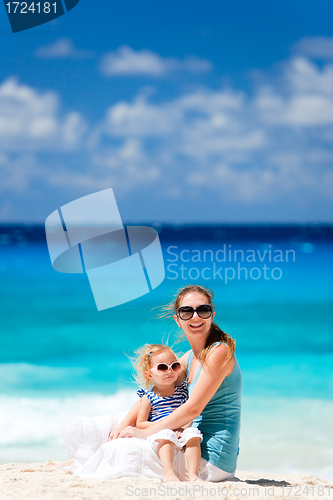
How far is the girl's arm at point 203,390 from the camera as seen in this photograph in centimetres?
219

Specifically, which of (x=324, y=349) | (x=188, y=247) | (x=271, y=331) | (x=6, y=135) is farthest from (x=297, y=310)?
(x=6, y=135)

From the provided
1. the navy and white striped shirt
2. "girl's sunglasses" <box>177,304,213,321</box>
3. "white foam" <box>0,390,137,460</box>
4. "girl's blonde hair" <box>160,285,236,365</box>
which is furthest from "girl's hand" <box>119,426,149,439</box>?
"white foam" <box>0,390,137,460</box>

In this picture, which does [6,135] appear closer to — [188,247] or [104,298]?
[188,247]

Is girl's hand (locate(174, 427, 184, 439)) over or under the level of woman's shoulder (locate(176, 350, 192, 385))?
under

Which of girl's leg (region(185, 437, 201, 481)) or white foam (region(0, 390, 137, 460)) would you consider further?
white foam (region(0, 390, 137, 460))

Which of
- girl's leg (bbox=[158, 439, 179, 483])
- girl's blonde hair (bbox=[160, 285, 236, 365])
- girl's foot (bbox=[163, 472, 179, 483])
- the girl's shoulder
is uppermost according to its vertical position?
girl's blonde hair (bbox=[160, 285, 236, 365])

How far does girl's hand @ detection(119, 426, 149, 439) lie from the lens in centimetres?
228

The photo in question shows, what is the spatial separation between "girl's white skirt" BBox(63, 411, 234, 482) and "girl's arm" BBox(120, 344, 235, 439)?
2.2 inches

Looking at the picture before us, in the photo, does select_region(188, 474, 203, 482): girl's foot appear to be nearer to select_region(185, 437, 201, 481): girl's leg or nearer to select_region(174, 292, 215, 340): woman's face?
select_region(185, 437, 201, 481): girl's leg

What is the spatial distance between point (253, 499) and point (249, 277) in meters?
14.2

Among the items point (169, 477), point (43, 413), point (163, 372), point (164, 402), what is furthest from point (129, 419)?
point (43, 413)

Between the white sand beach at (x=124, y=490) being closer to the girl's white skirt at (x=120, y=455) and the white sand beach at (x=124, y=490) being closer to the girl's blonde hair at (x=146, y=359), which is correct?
the girl's white skirt at (x=120, y=455)

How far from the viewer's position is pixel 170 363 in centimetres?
244

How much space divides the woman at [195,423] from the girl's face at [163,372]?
0.30 ft
